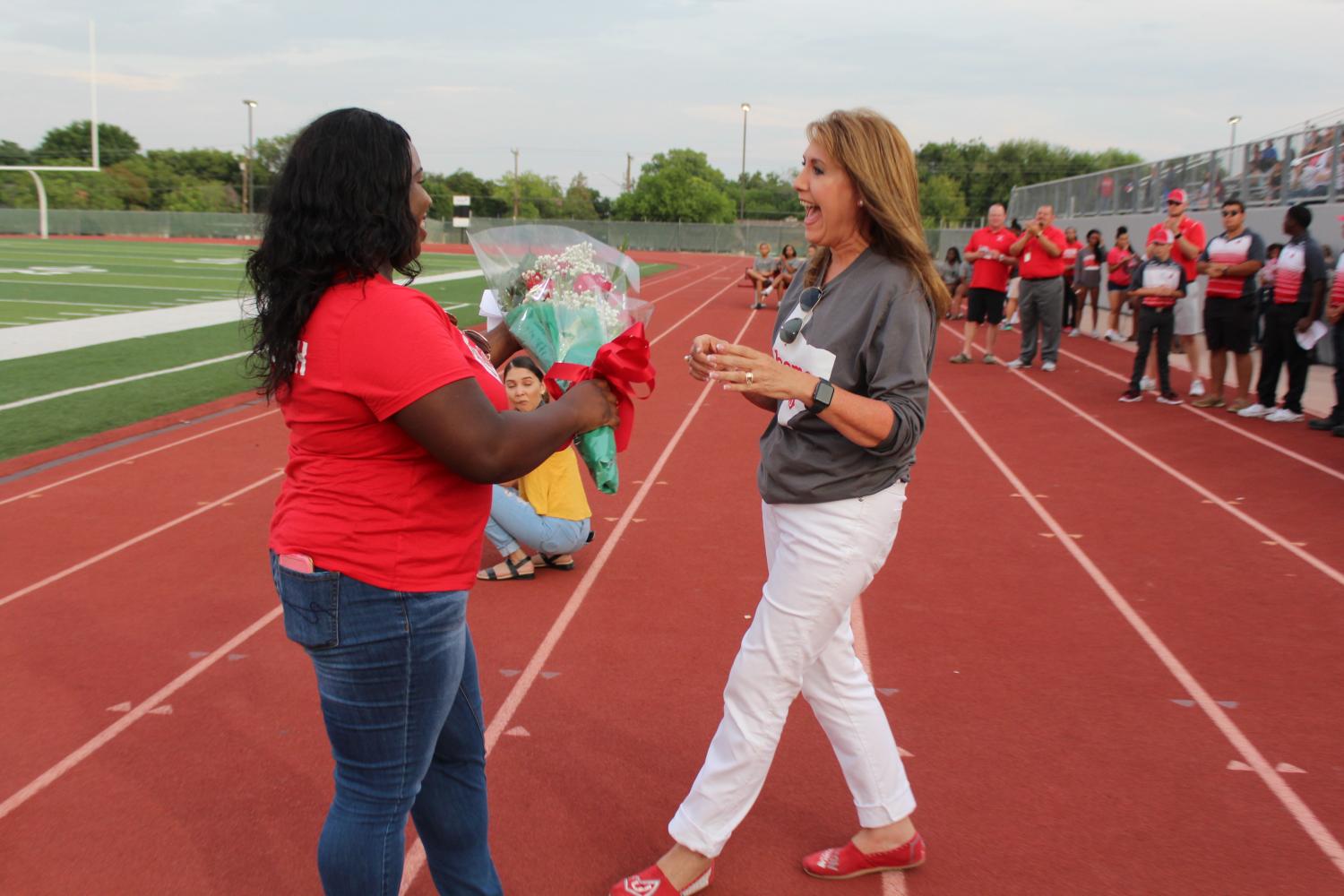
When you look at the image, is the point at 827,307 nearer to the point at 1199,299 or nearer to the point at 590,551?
the point at 590,551

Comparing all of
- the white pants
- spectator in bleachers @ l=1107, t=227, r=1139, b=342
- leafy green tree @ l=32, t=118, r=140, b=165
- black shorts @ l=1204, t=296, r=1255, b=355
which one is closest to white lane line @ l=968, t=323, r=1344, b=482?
black shorts @ l=1204, t=296, r=1255, b=355

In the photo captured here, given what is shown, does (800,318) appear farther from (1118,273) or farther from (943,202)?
(943,202)

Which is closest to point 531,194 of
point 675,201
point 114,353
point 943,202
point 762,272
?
point 675,201

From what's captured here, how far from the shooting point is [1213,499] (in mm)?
7434

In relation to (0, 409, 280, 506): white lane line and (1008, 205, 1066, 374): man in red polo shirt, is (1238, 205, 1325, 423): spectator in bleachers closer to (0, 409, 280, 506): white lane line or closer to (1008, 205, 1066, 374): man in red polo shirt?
(1008, 205, 1066, 374): man in red polo shirt

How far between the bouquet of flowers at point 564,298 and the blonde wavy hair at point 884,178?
65 cm

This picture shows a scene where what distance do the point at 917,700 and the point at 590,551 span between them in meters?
2.41

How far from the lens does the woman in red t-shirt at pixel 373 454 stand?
197 centimetres

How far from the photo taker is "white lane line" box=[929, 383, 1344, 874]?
3.34 m

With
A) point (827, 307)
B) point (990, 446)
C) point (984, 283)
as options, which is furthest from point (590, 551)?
point (984, 283)

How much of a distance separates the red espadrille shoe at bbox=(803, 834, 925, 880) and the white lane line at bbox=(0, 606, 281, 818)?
247cm

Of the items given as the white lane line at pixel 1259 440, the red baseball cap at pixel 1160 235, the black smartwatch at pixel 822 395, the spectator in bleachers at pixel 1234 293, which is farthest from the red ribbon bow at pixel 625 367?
the red baseball cap at pixel 1160 235

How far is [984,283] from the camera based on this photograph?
552 inches

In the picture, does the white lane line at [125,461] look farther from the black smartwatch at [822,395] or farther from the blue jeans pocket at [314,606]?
the black smartwatch at [822,395]
